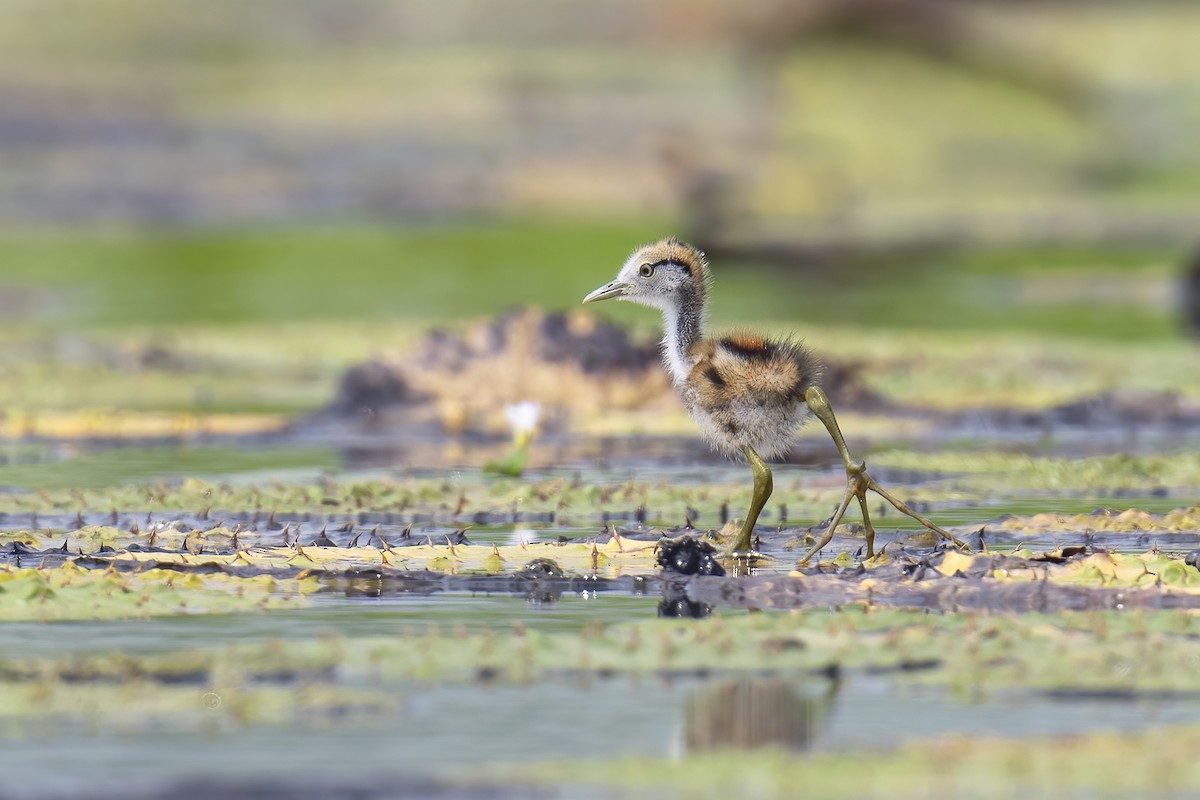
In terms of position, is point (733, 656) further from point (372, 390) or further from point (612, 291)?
point (372, 390)

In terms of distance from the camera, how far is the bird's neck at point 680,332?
23.7ft

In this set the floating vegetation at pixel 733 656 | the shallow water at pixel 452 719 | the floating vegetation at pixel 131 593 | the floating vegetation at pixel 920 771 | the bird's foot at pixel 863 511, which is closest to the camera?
the floating vegetation at pixel 920 771

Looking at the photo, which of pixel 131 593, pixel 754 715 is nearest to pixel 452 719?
pixel 754 715

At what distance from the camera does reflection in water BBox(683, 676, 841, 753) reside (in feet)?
14.9

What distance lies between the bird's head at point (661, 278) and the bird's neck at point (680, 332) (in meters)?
0.03

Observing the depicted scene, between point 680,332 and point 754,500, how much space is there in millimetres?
842

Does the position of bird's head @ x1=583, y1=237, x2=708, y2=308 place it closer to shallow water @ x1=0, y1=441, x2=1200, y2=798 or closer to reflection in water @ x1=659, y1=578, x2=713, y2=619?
reflection in water @ x1=659, y1=578, x2=713, y2=619

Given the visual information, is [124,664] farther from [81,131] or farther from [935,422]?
[81,131]

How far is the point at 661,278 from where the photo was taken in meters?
7.48

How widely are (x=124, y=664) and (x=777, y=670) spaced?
1.42 m

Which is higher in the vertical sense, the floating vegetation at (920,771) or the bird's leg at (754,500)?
the bird's leg at (754,500)

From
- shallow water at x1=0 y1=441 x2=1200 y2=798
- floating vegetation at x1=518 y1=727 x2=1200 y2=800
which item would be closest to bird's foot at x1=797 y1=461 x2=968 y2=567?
shallow water at x1=0 y1=441 x2=1200 y2=798

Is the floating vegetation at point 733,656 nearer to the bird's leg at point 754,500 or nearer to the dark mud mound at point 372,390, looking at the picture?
the bird's leg at point 754,500

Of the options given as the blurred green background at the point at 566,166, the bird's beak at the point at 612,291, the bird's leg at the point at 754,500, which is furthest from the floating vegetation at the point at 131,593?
the blurred green background at the point at 566,166
